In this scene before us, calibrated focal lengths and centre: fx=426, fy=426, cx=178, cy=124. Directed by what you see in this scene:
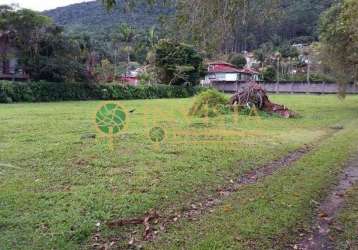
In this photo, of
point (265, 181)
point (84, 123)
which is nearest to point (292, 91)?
point (84, 123)

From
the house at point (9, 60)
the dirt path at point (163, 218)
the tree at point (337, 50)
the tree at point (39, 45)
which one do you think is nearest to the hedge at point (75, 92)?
the tree at point (39, 45)

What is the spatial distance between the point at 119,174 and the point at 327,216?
367 cm

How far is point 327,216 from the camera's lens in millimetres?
5699

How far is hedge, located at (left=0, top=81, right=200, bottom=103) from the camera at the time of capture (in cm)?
3219

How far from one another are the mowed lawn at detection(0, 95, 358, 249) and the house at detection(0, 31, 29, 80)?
23.9 meters

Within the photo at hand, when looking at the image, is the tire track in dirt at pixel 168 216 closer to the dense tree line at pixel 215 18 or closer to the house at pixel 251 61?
the dense tree line at pixel 215 18

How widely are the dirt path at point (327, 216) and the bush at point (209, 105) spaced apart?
36.2 feet

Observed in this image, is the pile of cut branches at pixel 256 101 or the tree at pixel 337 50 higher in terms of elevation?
the tree at pixel 337 50

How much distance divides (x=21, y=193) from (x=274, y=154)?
6.02m

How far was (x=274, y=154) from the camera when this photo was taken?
10148 mm

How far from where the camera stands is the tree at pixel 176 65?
48688 millimetres


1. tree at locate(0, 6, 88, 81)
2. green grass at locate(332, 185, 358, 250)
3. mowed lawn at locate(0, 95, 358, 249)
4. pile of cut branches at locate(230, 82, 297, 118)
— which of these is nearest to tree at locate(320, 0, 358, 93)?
pile of cut branches at locate(230, 82, 297, 118)

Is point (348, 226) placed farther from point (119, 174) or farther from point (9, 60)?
point (9, 60)

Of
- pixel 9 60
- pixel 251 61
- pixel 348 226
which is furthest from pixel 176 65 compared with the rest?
pixel 348 226
